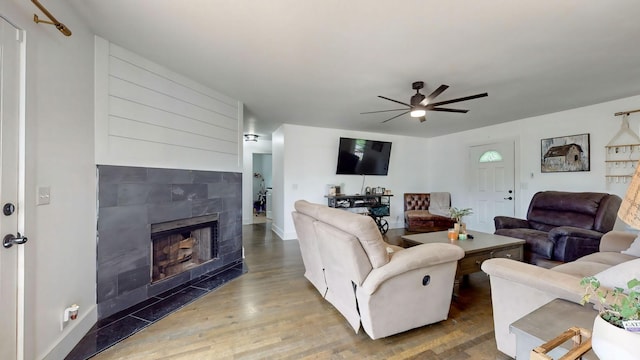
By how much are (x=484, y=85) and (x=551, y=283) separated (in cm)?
265

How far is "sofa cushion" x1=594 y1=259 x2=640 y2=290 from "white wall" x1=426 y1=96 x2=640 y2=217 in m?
3.99

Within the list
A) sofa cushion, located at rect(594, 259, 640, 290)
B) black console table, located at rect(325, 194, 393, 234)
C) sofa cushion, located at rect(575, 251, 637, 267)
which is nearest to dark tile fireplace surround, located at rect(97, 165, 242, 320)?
black console table, located at rect(325, 194, 393, 234)

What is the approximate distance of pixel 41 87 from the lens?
1621 millimetres

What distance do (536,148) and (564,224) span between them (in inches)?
72.8

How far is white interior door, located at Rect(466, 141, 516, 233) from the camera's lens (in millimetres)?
5289

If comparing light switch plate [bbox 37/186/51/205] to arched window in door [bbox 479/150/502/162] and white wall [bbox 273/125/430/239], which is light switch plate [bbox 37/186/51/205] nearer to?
white wall [bbox 273/125/430/239]

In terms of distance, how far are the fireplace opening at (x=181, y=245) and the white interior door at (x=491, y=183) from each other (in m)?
5.43

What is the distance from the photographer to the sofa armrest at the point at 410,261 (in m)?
1.81

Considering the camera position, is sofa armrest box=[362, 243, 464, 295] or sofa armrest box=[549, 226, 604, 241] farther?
sofa armrest box=[549, 226, 604, 241]

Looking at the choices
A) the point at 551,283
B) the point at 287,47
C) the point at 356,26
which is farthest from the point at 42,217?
the point at 551,283

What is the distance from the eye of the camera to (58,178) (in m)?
1.79

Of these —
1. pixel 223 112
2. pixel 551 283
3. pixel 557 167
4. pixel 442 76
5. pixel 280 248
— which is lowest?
pixel 280 248

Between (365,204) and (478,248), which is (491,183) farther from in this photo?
(478,248)

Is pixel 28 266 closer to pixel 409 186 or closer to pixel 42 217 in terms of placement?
pixel 42 217
